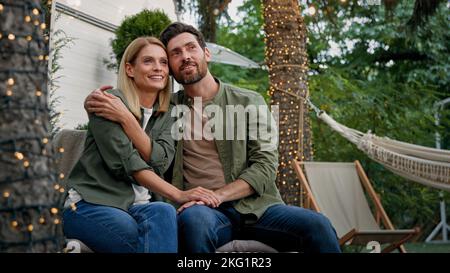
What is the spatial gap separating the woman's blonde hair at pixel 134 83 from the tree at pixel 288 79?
287cm

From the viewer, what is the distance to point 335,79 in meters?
9.32

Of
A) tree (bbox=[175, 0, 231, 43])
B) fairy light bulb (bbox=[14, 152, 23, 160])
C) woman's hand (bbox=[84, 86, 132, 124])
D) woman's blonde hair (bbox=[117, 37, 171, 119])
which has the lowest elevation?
fairy light bulb (bbox=[14, 152, 23, 160])

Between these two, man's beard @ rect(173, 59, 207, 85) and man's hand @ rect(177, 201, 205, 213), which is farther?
man's beard @ rect(173, 59, 207, 85)

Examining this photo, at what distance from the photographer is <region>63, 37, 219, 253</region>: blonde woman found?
233 centimetres

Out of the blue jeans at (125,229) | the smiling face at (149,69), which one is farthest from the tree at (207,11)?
the blue jeans at (125,229)

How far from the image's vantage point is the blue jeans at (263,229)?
251cm

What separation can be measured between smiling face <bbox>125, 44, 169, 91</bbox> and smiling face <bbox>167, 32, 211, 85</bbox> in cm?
8

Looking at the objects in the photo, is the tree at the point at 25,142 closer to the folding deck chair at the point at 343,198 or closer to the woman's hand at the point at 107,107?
the woman's hand at the point at 107,107

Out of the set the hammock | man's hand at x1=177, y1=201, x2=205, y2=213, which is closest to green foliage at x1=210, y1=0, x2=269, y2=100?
the hammock

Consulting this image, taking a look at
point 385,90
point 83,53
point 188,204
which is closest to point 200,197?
point 188,204

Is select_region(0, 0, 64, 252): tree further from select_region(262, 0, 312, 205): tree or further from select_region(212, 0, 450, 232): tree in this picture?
select_region(212, 0, 450, 232): tree

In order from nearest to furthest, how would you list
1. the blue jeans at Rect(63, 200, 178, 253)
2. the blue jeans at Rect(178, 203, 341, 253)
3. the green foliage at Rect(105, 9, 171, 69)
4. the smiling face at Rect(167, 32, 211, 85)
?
1. the blue jeans at Rect(63, 200, 178, 253)
2. the blue jeans at Rect(178, 203, 341, 253)
3. the smiling face at Rect(167, 32, 211, 85)
4. the green foliage at Rect(105, 9, 171, 69)
